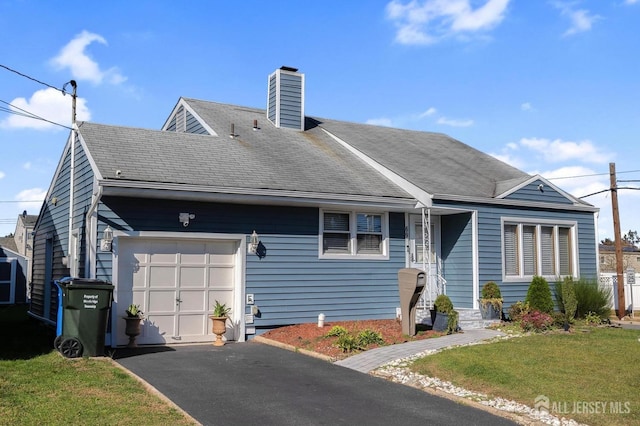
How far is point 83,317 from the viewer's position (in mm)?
10227

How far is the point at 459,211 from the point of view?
591 inches

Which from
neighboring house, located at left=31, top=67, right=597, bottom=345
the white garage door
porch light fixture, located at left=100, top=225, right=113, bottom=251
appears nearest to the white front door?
neighboring house, located at left=31, top=67, right=597, bottom=345

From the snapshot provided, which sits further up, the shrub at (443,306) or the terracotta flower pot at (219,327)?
the shrub at (443,306)

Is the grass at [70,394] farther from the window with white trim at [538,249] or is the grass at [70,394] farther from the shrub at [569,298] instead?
the window with white trim at [538,249]

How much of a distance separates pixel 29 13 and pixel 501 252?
12.2 meters

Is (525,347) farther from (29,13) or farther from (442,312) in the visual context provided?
(29,13)

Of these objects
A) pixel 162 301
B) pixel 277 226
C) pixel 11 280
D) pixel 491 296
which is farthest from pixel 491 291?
pixel 11 280

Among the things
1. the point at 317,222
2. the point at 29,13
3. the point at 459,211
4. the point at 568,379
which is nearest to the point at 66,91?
the point at 29,13

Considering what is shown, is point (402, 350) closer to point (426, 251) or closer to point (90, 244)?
point (426, 251)

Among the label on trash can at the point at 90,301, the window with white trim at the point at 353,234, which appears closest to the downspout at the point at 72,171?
the label on trash can at the point at 90,301

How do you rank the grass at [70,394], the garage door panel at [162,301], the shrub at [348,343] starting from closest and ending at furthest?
the grass at [70,394]
the shrub at [348,343]
the garage door panel at [162,301]

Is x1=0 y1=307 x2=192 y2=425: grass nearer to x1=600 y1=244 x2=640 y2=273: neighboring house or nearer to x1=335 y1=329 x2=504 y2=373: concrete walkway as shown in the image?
x1=335 y1=329 x2=504 y2=373: concrete walkway

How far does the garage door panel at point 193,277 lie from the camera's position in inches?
501

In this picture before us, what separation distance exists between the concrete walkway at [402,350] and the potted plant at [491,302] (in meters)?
1.57
